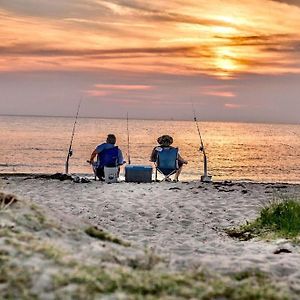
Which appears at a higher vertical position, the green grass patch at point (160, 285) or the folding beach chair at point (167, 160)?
the green grass patch at point (160, 285)

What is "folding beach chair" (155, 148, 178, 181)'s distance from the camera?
17656mm

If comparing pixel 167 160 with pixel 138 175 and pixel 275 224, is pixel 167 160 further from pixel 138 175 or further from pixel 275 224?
pixel 275 224

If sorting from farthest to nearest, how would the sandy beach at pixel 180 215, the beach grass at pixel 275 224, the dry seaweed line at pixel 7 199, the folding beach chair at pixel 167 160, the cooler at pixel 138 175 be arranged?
the folding beach chair at pixel 167 160 < the cooler at pixel 138 175 < the beach grass at pixel 275 224 < the dry seaweed line at pixel 7 199 < the sandy beach at pixel 180 215

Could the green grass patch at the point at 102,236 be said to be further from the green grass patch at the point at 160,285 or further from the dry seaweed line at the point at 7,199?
the green grass patch at the point at 160,285

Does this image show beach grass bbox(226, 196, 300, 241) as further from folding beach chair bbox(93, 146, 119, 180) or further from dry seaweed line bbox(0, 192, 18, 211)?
folding beach chair bbox(93, 146, 119, 180)

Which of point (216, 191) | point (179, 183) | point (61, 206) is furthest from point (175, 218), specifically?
point (179, 183)

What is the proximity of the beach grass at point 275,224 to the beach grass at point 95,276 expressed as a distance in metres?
4.01

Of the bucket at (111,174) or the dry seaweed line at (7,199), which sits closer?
the dry seaweed line at (7,199)

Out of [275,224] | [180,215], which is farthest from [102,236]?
[180,215]

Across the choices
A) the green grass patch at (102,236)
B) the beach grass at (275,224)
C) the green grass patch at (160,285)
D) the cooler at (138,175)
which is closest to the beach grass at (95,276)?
the green grass patch at (160,285)

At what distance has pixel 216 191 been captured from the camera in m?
15.0

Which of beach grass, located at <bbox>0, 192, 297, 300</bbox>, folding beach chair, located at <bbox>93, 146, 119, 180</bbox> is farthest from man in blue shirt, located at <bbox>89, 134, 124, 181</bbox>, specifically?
beach grass, located at <bbox>0, 192, 297, 300</bbox>

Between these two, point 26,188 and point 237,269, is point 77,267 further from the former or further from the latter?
point 26,188

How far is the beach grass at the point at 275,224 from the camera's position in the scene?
30.2 ft
